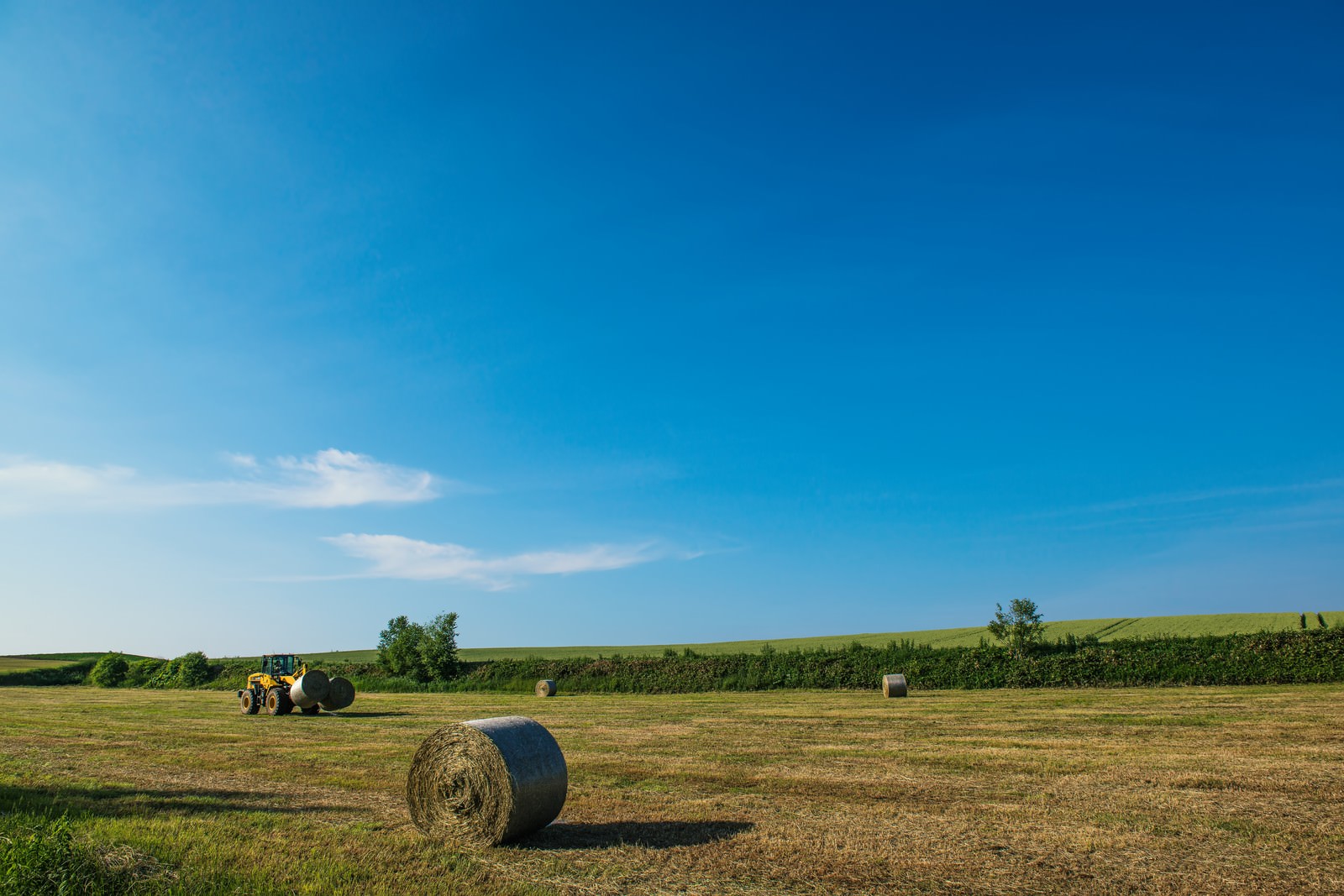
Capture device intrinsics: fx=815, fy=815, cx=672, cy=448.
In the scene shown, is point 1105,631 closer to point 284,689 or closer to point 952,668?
point 952,668

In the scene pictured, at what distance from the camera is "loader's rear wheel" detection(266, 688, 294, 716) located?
2827 cm

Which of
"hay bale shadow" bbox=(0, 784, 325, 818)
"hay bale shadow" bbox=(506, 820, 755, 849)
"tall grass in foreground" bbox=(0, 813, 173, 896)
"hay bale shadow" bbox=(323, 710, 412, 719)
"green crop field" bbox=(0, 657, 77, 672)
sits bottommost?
"green crop field" bbox=(0, 657, 77, 672)

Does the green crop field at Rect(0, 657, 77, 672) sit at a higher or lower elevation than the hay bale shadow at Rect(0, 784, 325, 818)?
lower

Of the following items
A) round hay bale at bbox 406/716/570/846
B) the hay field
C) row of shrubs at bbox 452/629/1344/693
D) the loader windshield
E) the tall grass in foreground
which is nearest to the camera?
the tall grass in foreground

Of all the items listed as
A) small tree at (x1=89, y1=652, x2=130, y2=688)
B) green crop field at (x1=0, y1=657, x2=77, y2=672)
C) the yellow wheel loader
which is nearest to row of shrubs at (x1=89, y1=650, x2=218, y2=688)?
small tree at (x1=89, y1=652, x2=130, y2=688)

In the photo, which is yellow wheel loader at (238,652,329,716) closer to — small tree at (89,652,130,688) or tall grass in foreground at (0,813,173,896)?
tall grass in foreground at (0,813,173,896)

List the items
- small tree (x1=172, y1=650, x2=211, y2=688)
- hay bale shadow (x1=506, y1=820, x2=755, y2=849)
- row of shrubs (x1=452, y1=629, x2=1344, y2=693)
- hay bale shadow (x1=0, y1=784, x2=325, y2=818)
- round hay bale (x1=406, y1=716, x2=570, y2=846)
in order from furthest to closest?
small tree (x1=172, y1=650, x2=211, y2=688)
row of shrubs (x1=452, y1=629, x2=1344, y2=693)
hay bale shadow (x1=0, y1=784, x2=325, y2=818)
round hay bale (x1=406, y1=716, x2=570, y2=846)
hay bale shadow (x1=506, y1=820, x2=755, y2=849)

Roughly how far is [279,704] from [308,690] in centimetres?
114

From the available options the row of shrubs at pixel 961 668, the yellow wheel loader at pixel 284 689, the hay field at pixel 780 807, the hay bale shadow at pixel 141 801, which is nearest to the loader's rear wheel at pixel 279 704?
the yellow wheel loader at pixel 284 689

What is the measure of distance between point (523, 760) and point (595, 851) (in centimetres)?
160

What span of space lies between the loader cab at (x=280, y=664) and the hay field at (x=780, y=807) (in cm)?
890

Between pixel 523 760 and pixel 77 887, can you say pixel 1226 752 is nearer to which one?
pixel 523 760

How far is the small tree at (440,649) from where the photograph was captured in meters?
54.5

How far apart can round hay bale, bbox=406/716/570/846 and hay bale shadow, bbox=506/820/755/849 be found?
245mm
